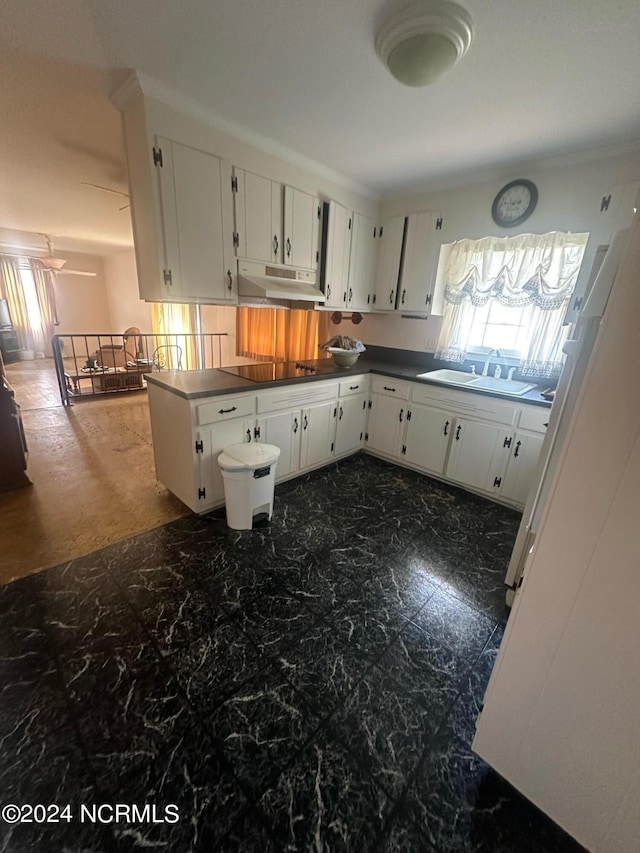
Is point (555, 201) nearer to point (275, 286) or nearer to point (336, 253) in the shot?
point (336, 253)

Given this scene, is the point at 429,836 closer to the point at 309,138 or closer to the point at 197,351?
the point at 309,138

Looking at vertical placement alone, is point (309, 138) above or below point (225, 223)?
above

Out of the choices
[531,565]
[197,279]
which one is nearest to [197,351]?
[197,279]

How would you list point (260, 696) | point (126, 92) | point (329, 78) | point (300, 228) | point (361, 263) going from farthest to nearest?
point (361, 263), point (300, 228), point (126, 92), point (329, 78), point (260, 696)

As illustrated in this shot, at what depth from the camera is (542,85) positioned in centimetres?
172

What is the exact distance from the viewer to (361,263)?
349cm

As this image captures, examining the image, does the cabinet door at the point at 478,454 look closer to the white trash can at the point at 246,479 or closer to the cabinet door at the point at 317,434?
the cabinet door at the point at 317,434

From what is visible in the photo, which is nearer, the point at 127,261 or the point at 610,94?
the point at 610,94

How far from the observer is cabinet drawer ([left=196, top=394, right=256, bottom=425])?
7.27 feet

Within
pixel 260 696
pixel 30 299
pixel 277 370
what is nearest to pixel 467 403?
pixel 277 370

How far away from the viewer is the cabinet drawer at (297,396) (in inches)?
102

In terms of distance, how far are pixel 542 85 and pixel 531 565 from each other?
91.4 inches

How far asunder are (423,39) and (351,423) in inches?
101

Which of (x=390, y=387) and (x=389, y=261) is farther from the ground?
(x=389, y=261)
